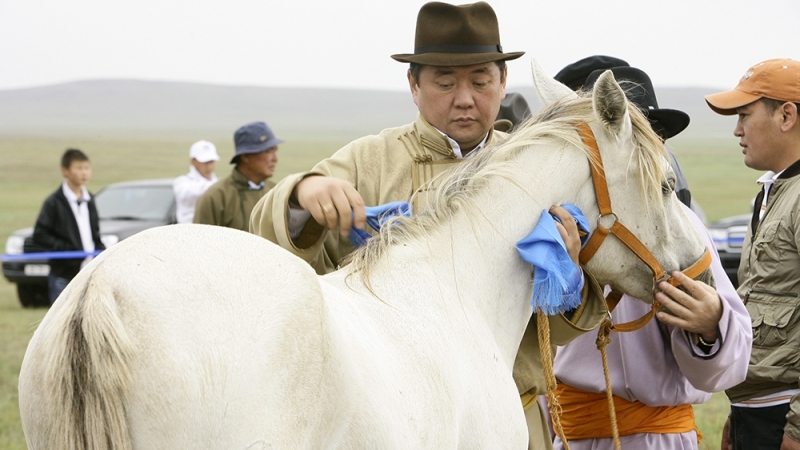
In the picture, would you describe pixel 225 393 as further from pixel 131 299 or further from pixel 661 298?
pixel 661 298

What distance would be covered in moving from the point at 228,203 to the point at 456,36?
16.2 ft

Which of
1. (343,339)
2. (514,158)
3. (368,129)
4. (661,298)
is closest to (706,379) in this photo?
(661,298)

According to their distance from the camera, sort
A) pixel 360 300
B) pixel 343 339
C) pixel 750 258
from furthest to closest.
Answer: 1. pixel 750 258
2. pixel 360 300
3. pixel 343 339

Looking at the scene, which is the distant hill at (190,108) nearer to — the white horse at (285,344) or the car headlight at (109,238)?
the car headlight at (109,238)

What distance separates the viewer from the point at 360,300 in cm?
214

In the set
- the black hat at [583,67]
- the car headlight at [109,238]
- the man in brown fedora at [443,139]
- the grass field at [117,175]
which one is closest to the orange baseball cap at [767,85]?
the black hat at [583,67]

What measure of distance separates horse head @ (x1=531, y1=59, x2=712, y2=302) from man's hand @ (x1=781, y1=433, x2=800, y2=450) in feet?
3.34

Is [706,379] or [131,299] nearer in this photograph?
[131,299]

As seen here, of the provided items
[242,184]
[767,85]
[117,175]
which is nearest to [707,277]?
[767,85]

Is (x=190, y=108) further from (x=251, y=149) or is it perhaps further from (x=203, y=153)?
(x=251, y=149)

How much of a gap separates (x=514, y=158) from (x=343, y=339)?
109cm

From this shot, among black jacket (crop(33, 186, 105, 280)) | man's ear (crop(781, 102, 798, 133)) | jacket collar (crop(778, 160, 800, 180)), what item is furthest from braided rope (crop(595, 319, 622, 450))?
black jacket (crop(33, 186, 105, 280))

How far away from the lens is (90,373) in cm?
155

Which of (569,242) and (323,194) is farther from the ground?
(323,194)
